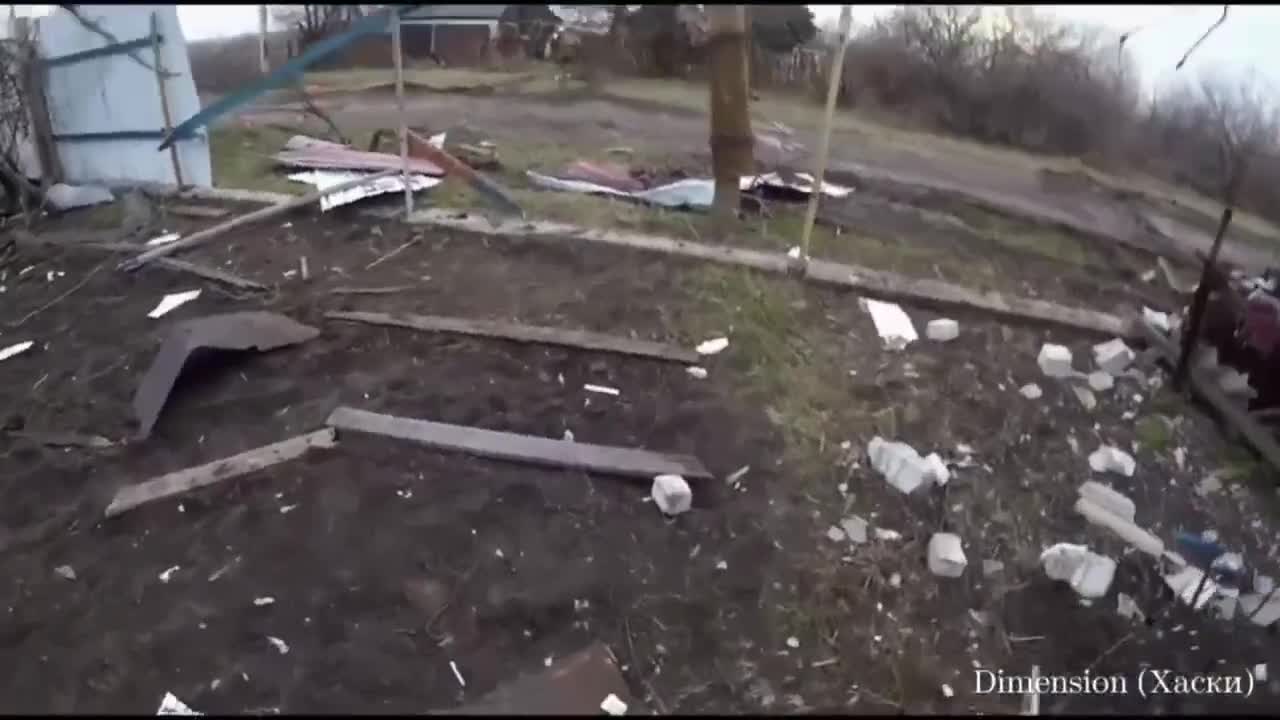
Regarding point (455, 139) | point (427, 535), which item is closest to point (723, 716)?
point (427, 535)

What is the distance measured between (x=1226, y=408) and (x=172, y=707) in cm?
380

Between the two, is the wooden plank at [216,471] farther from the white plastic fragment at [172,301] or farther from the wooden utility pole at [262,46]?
the white plastic fragment at [172,301]

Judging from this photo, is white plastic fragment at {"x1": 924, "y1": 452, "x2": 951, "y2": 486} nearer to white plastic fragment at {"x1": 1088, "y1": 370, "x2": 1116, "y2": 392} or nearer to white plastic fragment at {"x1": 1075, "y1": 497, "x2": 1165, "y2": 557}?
white plastic fragment at {"x1": 1075, "y1": 497, "x2": 1165, "y2": 557}

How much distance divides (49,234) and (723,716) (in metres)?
5.50

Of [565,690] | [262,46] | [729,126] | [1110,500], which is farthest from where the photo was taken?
[729,126]

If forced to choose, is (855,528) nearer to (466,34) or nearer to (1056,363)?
(1056,363)

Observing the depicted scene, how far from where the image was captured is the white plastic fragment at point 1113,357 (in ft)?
12.5

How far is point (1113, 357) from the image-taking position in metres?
3.81

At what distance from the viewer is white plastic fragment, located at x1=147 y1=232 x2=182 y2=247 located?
5.18 metres

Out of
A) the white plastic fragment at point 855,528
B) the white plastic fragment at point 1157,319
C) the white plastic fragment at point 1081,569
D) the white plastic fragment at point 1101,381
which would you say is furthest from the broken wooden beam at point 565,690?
the white plastic fragment at point 1157,319

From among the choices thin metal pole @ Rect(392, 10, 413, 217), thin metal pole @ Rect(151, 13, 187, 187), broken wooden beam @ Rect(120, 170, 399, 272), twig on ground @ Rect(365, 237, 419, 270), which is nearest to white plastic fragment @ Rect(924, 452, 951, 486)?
thin metal pole @ Rect(392, 10, 413, 217)

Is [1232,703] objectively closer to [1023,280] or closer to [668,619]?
[668,619]

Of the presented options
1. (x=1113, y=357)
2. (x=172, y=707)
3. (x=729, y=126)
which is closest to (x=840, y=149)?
(x=729, y=126)

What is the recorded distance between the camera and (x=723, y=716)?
7.36ft
